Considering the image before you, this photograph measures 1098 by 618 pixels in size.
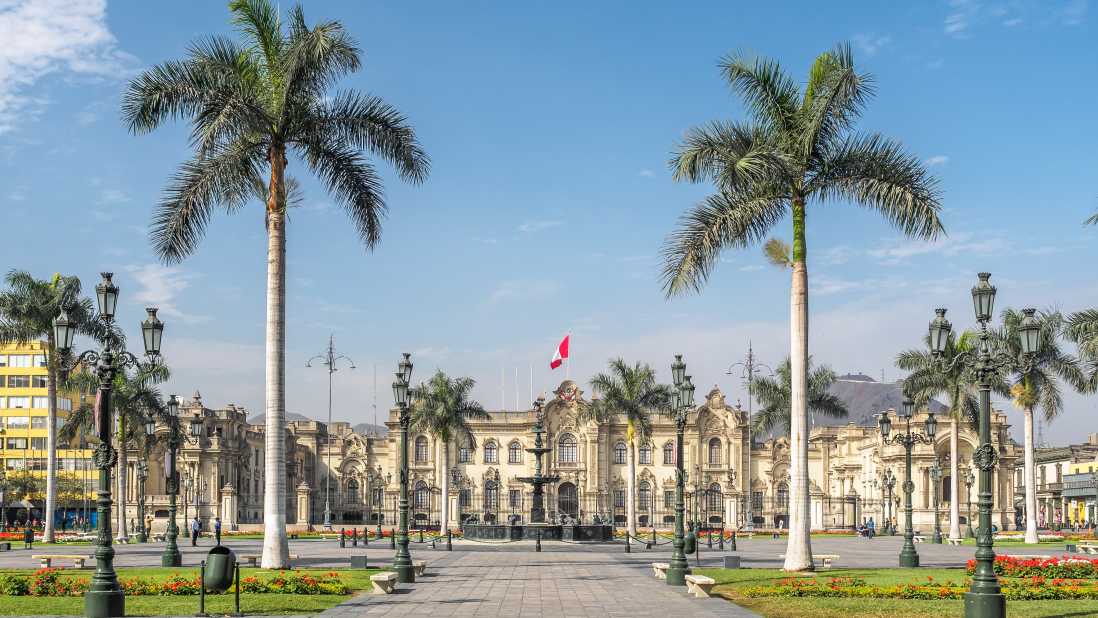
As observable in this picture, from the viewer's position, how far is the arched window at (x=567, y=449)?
100250 mm

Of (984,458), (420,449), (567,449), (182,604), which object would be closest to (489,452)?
(420,449)

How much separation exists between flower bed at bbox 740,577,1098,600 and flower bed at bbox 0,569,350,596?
882 cm

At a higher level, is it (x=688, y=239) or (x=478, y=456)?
(x=688, y=239)

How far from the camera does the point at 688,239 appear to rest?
29.9m

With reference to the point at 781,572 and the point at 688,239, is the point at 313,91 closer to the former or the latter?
the point at 688,239

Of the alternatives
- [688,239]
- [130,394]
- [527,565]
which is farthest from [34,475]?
[688,239]

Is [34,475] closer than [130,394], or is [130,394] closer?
[130,394]

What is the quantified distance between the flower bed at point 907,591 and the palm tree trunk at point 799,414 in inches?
141

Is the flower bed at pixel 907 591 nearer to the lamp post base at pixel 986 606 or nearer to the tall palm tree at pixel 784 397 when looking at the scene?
the lamp post base at pixel 986 606

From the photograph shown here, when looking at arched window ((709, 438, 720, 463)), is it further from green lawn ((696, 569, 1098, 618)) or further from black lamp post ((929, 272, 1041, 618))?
black lamp post ((929, 272, 1041, 618))

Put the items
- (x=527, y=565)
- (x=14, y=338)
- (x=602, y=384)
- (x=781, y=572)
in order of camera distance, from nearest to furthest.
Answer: (x=781, y=572)
(x=527, y=565)
(x=14, y=338)
(x=602, y=384)

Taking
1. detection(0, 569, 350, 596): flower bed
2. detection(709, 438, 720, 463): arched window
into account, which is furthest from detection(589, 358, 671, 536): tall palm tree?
detection(0, 569, 350, 596): flower bed

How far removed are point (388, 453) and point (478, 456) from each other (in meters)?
7.51

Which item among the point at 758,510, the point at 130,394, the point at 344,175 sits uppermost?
the point at 344,175
